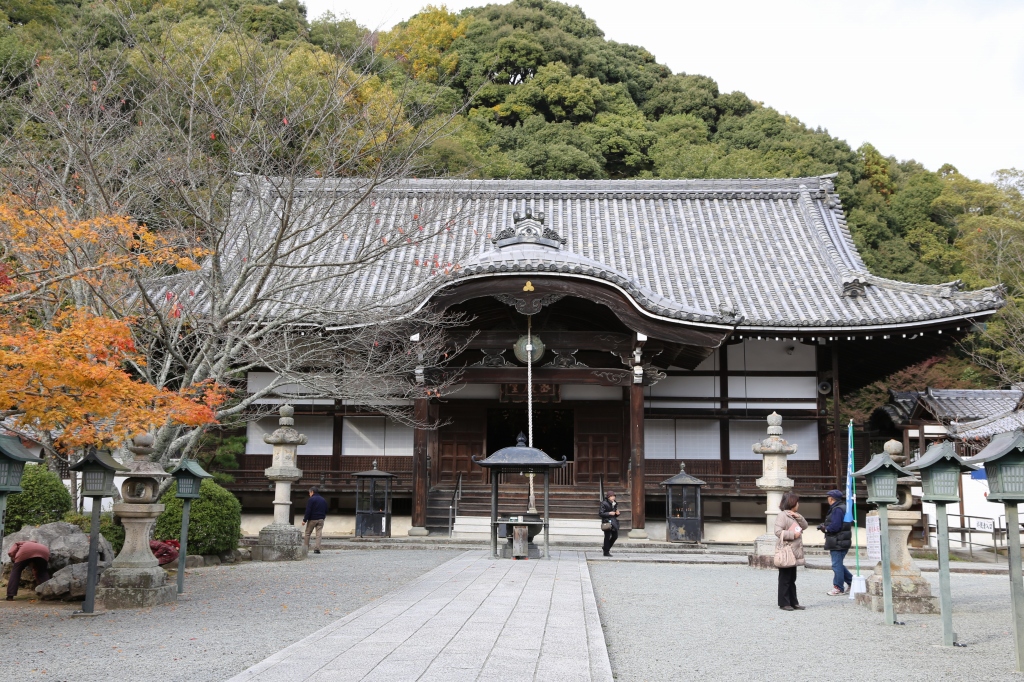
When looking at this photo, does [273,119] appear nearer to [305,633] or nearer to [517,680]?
[305,633]

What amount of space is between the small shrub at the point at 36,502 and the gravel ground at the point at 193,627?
1897 mm

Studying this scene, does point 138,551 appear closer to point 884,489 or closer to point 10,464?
point 10,464

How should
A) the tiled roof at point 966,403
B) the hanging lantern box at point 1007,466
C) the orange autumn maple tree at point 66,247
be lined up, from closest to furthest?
the hanging lantern box at point 1007,466, the orange autumn maple tree at point 66,247, the tiled roof at point 966,403

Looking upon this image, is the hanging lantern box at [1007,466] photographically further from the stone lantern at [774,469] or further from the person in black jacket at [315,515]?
the person in black jacket at [315,515]

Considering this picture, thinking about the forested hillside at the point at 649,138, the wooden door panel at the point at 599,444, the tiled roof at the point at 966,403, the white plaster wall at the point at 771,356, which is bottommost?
the wooden door panel at the point at 599,444

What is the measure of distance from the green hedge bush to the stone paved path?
4.32m

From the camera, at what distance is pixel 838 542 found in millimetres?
10172

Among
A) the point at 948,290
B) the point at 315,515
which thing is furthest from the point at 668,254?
the point at 315,515

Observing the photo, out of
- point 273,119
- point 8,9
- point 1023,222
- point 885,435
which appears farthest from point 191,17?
point 1023,222

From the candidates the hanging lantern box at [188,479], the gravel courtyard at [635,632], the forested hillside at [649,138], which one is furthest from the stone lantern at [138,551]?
the forested hillside at [649,138]

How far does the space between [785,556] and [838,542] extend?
6.13 feet

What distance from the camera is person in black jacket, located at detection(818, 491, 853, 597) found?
33.3ft

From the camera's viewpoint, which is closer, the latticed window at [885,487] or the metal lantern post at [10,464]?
the metal lantern post at [10,464]

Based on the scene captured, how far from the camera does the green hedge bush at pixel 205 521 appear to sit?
39.9 feet
